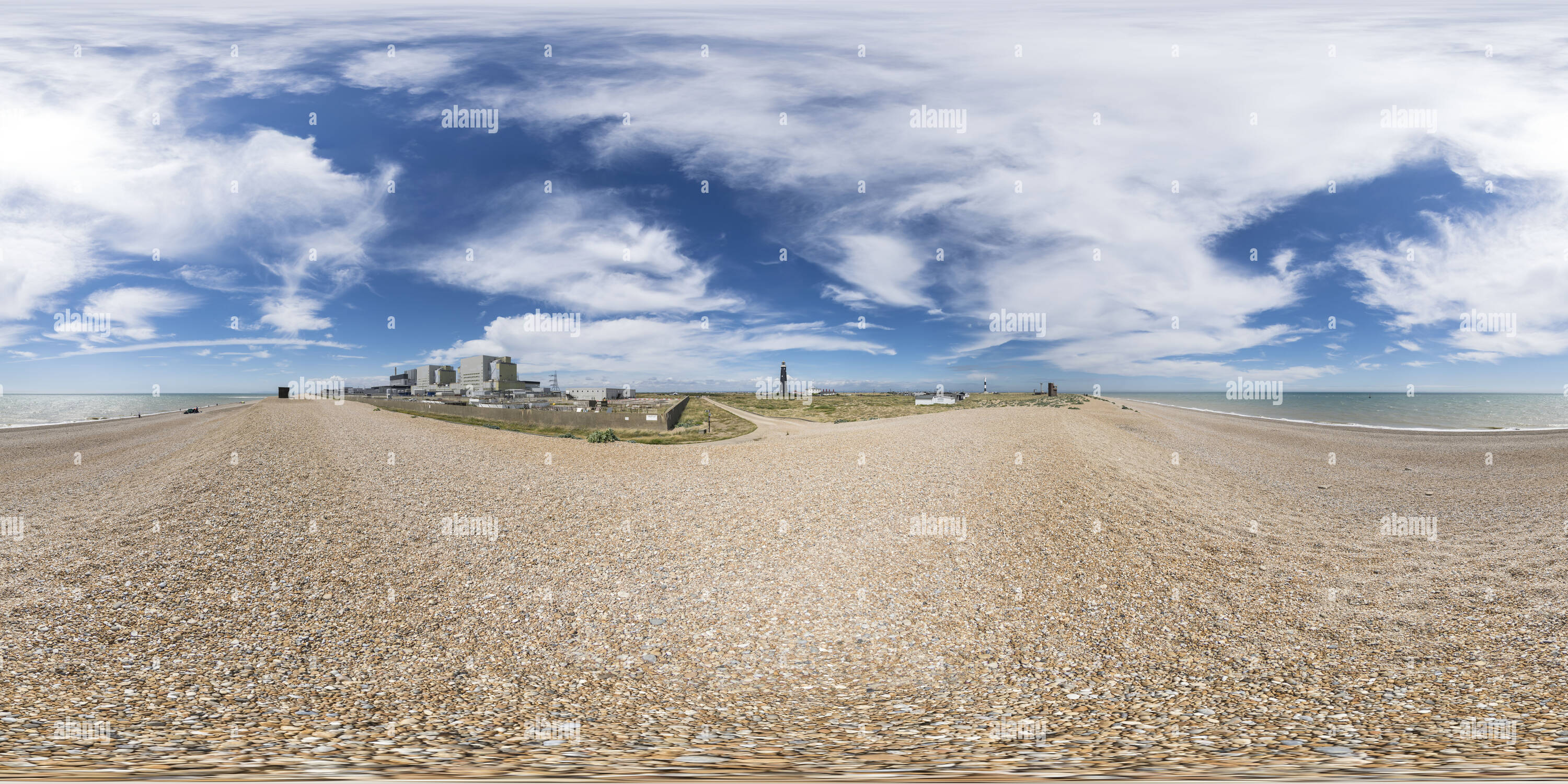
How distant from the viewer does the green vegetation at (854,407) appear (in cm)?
4462

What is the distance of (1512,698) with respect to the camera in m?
5.57

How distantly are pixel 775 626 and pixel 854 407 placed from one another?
162 feet

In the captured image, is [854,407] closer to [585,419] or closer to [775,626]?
[585,419]

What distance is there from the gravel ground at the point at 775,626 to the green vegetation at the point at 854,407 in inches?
1042

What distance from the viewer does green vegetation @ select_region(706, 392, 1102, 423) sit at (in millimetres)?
44625

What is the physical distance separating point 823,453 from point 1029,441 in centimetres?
634

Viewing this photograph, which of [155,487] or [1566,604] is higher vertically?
[155,487]

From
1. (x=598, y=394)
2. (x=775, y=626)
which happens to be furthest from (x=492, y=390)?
(x=775, y=626)

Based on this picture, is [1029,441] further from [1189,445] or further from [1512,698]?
[1512,698]

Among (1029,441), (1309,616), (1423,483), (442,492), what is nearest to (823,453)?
(1029,441)

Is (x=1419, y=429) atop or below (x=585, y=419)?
below

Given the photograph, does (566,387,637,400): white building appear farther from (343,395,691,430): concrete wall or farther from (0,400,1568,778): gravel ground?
(0,400,1568,778): gravel ground

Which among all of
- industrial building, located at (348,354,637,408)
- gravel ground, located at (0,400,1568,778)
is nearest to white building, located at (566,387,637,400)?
industrial building, located at (348,354,637,408)

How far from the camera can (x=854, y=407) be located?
184ft
